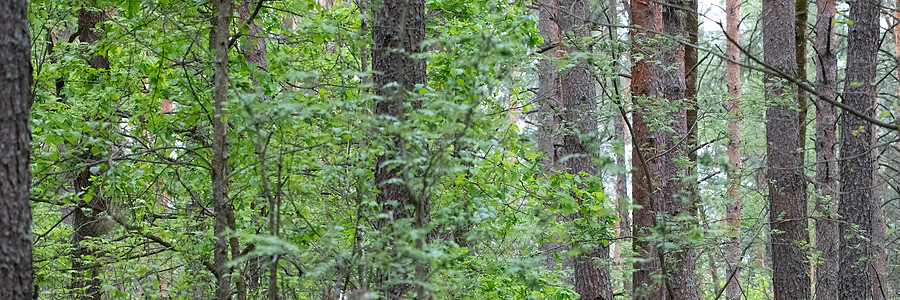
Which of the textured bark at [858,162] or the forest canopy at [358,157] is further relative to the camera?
the textured bark at [858,162]

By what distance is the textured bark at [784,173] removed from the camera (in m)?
9.15

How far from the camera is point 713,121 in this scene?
9.32 metres

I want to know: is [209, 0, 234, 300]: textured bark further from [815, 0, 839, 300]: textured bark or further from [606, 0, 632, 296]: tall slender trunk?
[815, 0, 839, 300]: textured bark

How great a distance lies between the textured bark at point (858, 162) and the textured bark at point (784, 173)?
0.71 m

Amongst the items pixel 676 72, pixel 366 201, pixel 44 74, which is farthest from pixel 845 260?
pixel 44 74

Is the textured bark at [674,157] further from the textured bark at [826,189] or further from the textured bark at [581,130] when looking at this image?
the textured bark at [826,189]

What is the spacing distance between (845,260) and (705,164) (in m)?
5.40

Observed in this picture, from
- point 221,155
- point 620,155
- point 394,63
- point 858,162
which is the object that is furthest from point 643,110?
point 221,155

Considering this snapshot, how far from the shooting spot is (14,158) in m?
3.40

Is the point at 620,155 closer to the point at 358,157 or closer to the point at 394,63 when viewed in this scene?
the point at 394,63

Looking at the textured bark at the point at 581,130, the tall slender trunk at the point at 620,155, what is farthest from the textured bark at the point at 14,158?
the textured bark at the point at 581,130

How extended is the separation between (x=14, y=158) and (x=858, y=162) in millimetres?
8508

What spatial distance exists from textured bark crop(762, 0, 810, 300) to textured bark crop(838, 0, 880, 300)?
0.71 meters

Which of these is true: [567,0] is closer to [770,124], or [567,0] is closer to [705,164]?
[770,124]
